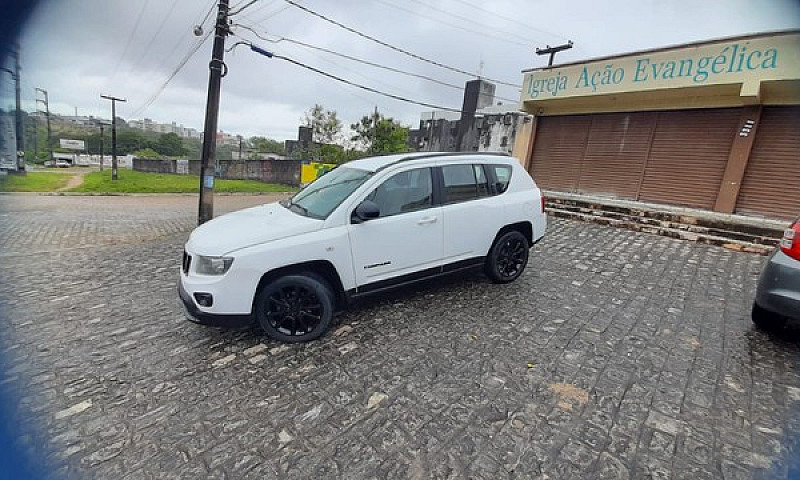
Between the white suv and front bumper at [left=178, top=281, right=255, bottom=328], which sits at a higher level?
the white suv

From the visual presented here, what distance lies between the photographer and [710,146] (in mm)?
8789

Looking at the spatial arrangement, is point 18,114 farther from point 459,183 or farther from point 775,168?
point 775,168

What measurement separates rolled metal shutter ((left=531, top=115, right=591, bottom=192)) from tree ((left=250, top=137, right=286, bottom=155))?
40994 millimetres

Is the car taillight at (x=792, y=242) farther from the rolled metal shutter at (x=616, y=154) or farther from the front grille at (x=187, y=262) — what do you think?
the rolled metal shutter at (x=616, y=154)

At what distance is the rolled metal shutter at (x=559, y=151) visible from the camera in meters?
11.2

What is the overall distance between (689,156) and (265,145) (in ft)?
170

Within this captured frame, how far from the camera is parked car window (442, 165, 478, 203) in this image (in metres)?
3.96

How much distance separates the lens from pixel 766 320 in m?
3.59

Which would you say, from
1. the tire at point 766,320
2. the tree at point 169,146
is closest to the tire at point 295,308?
the tire at point 766,320

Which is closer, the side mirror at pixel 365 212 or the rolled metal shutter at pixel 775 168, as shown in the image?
the side mirror at pixel 365 212

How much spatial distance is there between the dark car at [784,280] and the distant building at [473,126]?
1066 cm

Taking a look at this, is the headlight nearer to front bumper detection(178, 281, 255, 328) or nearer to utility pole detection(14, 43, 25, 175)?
front bumper detection(178, 281, 255, 328)

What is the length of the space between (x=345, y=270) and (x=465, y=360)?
4.23ft

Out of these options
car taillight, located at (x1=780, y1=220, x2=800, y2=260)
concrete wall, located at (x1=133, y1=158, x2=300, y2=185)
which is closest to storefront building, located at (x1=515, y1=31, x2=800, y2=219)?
car taillight, located at (x1=780, y1=220, x2=800, y2=260)
